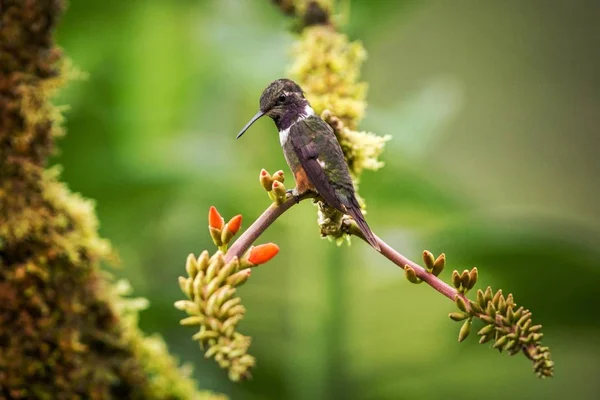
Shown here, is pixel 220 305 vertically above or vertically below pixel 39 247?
below

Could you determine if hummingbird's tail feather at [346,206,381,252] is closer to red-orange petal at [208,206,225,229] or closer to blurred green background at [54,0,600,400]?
red-orange petal at [208,206,225,229]

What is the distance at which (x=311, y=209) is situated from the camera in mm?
1321

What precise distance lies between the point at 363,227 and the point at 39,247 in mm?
435

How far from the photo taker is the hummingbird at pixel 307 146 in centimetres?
51

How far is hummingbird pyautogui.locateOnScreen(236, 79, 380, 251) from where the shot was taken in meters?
0.51

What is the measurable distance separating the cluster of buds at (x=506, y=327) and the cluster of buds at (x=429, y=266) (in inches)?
0.6

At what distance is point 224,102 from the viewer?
6.07 feet

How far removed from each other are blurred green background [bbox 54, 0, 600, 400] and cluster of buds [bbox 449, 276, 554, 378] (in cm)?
73

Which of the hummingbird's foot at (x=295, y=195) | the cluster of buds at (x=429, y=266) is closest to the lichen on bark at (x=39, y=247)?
the hummingbird's foot at (x=295, y=195)

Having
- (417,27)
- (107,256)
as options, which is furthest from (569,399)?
(107,256)

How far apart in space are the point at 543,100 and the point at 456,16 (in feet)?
1.42

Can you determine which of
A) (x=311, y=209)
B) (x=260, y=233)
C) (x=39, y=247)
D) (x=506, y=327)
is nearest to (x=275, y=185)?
(x=260, y=233)

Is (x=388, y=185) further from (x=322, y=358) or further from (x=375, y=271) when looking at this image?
(x=322, y=358)

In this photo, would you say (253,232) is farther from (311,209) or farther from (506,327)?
(311,209)
